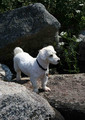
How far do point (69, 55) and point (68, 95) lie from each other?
1.45m

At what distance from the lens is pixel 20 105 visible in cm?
315

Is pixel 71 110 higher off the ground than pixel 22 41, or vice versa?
pixel 22 41

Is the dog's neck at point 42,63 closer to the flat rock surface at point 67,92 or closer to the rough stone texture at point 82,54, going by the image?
the flat rock surface at point 67,92

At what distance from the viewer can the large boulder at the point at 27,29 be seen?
17.5 feet

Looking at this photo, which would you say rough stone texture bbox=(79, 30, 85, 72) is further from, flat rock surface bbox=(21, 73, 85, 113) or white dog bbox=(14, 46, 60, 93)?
white dog bbox=(14, 46, 60, 93)

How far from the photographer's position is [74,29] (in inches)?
262

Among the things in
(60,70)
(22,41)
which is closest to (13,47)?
(22,41)

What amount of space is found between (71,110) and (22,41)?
6.24ft

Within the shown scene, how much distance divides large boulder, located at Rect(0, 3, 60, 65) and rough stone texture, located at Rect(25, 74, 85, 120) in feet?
2.73

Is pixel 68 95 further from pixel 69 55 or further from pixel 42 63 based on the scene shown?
pixel 69 55

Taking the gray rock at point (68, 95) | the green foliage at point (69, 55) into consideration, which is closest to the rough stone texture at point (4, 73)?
the gray rock at point (68, 95)

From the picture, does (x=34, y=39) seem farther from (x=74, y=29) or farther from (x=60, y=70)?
(x=74, y=29)

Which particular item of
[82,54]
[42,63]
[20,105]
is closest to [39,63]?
[42,63]

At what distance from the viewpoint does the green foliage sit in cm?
550
